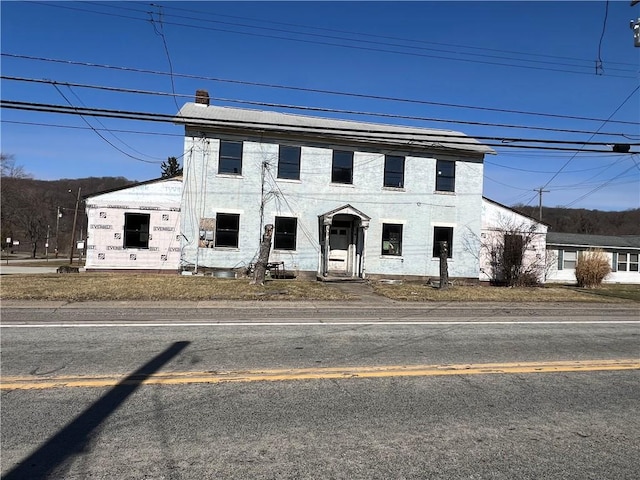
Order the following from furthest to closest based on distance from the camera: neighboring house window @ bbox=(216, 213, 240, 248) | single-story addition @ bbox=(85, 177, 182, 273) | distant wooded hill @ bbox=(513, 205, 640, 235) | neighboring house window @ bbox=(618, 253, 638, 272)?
distant wooded hill @ bbox=(513, 205, 640, 235) → neighboring house window @ bbox=(618, 253, 638, 272) → single-story addition @ bbox=(85, 177, 182, 273) → neighboring house window @ bbox=(216, 213, 240, 248)

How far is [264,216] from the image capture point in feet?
68.1

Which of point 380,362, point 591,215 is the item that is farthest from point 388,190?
point 591,215

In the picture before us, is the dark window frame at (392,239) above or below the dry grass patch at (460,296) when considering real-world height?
above

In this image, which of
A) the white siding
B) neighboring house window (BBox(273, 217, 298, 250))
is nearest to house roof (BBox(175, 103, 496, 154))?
the white siding

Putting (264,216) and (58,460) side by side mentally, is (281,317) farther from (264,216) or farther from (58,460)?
(264,216)

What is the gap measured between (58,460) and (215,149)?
18.1m

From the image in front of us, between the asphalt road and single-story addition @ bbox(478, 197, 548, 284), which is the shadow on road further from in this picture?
single-story addition @ bbox(478, 197, 548, 284)

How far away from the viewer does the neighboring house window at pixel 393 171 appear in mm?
22172

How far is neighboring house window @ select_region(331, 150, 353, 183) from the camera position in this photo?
21656mm

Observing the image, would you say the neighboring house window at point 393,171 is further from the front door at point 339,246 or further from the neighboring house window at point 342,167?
the front door at point 339,246

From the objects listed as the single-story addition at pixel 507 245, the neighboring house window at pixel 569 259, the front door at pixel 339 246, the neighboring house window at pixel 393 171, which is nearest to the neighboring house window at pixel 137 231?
the front door at pixel 339 246

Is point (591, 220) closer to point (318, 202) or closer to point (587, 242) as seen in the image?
point (587, 242)

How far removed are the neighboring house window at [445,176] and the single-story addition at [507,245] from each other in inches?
108

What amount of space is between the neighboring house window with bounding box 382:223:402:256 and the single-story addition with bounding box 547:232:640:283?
15.3 m
